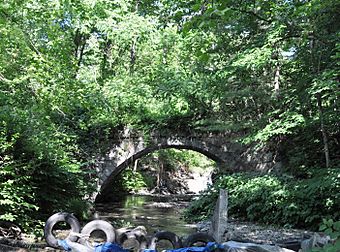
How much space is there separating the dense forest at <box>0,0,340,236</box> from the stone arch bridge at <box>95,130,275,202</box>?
415 millimetres

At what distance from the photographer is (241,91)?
33.0ft

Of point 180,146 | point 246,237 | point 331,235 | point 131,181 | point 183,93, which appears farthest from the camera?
Answer: point 131,181

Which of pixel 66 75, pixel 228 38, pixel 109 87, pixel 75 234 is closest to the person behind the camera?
pixel 75 234

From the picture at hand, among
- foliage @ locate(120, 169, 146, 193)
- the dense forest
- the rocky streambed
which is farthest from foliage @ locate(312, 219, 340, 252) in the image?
foliage @ locate(120, 169, 146, 193)

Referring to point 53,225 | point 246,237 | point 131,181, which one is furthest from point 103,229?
point 131,181

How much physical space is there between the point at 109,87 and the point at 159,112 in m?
1.87

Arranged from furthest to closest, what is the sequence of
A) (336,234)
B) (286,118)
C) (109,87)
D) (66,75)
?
(109,87) → (286,118) → (66,75) → (336,234)

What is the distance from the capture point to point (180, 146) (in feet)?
45.7

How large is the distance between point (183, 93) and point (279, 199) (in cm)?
516

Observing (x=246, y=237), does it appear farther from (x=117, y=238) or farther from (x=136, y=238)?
(x=117, y=238)

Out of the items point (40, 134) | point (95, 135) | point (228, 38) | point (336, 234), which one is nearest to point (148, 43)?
point (95, 135)

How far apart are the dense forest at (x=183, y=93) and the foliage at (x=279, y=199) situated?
4 cm

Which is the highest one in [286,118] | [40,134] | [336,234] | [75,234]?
[286,118]

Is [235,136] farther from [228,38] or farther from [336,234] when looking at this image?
[336,234]
